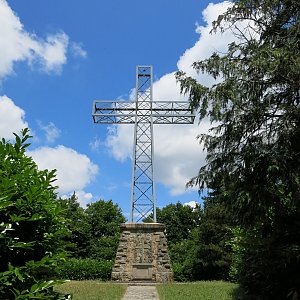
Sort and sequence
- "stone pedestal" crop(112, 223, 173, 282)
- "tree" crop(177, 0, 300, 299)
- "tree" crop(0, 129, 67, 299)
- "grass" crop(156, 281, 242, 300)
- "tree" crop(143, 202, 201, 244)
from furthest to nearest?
"tree" crop(143, 202, 201, 244)
"stone pedestal" crop(112, 223, 173, 282)
"grass" crop(156, 281, 242, 300)
"tree" crop(177, 0, 300, 299)
"tree" crop(0, 129, 67, 299)

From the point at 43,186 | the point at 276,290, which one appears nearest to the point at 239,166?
the point at 276,290

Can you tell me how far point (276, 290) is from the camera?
6.47m

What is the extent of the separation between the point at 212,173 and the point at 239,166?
20.9 inches

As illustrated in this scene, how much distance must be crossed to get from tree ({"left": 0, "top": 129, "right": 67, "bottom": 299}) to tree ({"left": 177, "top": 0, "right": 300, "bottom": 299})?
3.59 metres

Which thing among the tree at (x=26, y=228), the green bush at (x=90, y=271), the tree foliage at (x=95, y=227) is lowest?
the tree at (x=26, y=228)

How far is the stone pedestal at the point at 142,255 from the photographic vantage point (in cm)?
1564

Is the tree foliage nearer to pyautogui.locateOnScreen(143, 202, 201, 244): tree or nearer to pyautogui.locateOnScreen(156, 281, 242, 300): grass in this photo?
pyautogui.locateOnScreen(143, 202, 201, 244): tree

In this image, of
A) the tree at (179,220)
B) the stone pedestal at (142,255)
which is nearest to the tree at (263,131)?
the stone pedestal at (142,255)

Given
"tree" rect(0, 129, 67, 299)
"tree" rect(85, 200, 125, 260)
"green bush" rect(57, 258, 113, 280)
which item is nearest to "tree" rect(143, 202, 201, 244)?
"tree" rect(85, 200, 125, 260)

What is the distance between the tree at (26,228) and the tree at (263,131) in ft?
11.8

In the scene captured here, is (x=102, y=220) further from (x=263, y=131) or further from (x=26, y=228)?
(x=26, y=228)

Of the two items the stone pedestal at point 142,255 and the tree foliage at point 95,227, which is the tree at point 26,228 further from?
the tree foliage at point 95,227

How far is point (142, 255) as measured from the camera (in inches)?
630

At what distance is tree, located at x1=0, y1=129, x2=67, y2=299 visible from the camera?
2.52 meters
